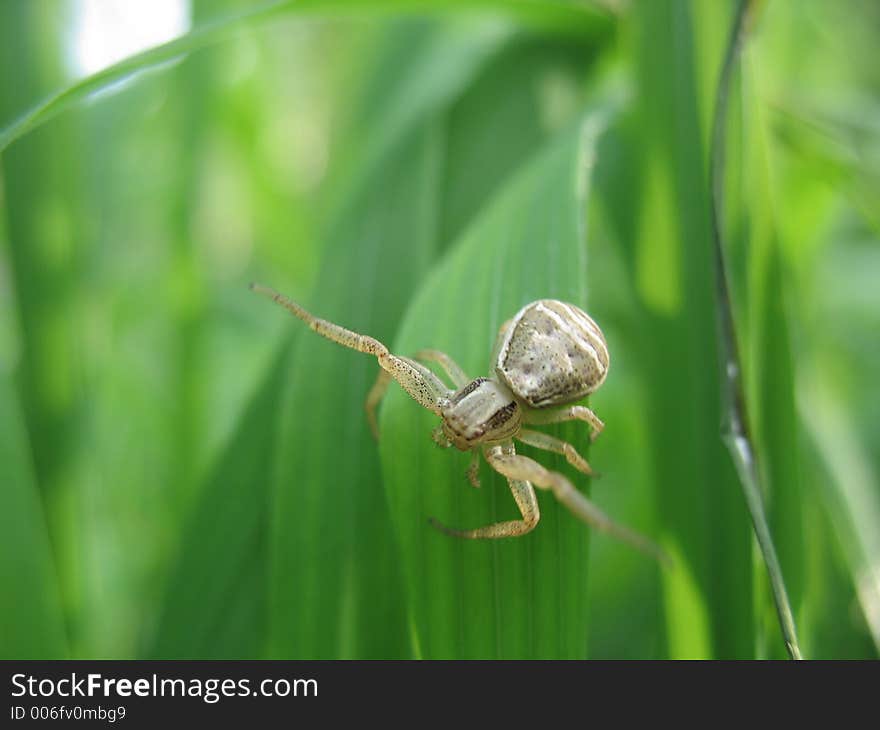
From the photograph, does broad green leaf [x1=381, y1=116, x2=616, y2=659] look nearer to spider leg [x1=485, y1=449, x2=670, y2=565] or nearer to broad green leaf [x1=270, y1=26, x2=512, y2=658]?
spider leg [x1=485, y1=449, x2=670, y2=565]

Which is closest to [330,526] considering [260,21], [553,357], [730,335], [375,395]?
[375,395]

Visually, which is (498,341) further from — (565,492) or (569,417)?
(565,492)

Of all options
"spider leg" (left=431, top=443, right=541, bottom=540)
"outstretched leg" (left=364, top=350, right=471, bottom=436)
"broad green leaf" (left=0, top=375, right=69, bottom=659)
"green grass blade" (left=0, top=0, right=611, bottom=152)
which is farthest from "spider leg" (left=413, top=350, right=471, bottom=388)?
"broad green leaf" (left=0, top=375, right=69, bottom=659)

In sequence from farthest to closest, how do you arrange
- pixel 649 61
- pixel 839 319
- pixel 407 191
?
pixel 839 319 → pixel 407 191 → pixel 649 61

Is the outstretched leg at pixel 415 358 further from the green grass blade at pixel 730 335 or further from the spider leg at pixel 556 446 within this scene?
the green grass blade at pixel 730 335

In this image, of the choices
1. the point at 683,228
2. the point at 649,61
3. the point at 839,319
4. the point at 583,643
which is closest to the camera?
the point at 583,643
